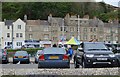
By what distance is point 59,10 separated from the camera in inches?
3556

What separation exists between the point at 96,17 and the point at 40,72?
2873 inches

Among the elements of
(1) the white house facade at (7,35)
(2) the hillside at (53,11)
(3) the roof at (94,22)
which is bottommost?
(1) the white house facade at (7,35)

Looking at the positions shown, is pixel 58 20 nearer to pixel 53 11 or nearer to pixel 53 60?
pixel 53 11

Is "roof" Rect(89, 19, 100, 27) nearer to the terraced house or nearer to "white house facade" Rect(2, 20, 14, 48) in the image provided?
the terraced house

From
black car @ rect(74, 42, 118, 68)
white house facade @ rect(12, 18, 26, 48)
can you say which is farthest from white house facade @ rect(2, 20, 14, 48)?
black car @ rect(74, 42, 118, 68)

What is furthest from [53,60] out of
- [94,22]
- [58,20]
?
[94,22]

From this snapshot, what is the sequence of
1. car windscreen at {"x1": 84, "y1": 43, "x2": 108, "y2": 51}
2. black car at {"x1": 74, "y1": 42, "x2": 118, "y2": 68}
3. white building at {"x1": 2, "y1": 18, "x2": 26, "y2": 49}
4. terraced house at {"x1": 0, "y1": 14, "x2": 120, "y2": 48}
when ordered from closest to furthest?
black car at {"x1": 74, "y1": 42, "x2": 118, "y2": 68}, car windscreen at {"x1": 84, "y1": 43, "x2": 108, "y2": 51}, terraced house at {"x1": 0, "y1": 14, "x2": 120, "y2": 48}, white building at {"x1": 2, "y1": 18, "x2": 26, "y2": 49}

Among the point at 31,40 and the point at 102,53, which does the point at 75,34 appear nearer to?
the point at 31,40

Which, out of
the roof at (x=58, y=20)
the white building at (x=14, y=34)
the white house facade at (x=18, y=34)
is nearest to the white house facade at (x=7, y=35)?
the white building at (x=14, y=34)

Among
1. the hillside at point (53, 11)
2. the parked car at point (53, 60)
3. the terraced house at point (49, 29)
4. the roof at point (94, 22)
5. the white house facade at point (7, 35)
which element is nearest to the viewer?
the parked car at point (53, 60)

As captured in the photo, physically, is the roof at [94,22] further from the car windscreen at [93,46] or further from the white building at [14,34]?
the car windscreen at [93,46]

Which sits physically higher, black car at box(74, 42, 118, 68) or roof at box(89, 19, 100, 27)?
roof at box(89, 19, 100, 27)

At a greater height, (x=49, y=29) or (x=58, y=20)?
(x=58, y=20)

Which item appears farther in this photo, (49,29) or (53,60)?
(49,29)
